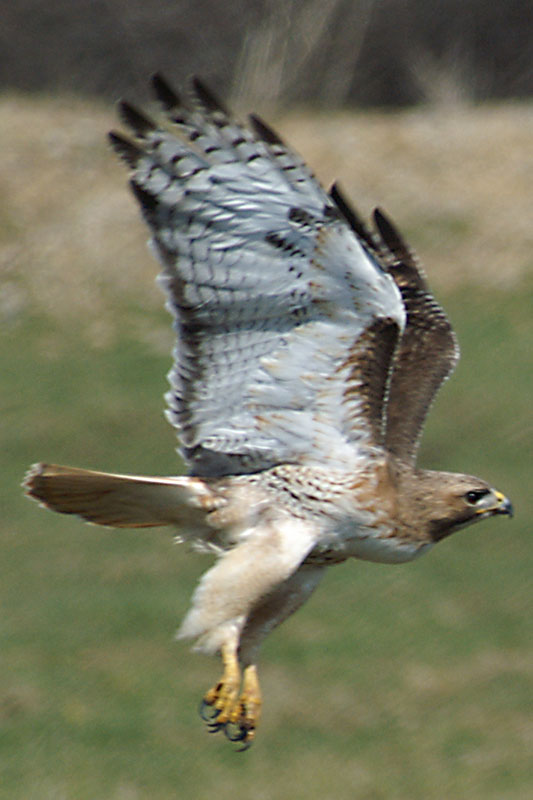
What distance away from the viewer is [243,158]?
5.82 m

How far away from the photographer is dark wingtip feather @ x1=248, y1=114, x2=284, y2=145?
18.8 feet

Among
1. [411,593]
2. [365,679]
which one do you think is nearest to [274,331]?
[365,679]

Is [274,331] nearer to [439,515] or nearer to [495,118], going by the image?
[439,515]

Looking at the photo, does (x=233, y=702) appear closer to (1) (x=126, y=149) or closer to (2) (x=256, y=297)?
(2) (x=256, y=297)

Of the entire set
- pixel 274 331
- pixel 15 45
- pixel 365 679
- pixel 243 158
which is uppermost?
pixel 243 158

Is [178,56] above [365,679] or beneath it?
above

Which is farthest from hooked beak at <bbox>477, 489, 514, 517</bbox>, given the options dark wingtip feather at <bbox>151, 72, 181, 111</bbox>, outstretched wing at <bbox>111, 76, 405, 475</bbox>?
dark wingtip feather at <bbox>151, 72, 181, 111</bbox>

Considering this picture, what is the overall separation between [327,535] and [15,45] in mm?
18570

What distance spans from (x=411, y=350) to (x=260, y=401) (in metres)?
1.13

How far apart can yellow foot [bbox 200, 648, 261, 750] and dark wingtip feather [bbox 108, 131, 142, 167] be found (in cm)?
189

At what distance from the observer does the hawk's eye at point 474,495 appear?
658 cm

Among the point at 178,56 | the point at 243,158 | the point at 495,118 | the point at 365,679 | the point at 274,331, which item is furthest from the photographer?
the point at 178,56

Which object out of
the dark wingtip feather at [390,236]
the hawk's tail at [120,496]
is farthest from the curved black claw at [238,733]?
the dark wingtip feather at [390,236]

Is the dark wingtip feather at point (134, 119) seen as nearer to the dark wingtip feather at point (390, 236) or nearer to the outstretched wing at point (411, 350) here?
the outstretched wing at point (411, 350)
